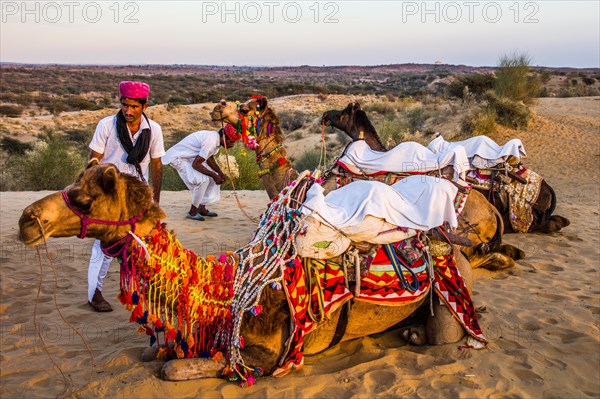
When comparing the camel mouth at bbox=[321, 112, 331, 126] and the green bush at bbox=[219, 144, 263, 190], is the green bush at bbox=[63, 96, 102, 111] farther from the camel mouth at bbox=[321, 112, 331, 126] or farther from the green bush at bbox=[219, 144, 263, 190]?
the camel mouth at bbox=[321, 112, 331, 126]

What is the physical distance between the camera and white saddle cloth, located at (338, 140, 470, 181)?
23.6 feet

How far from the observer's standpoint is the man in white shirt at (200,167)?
983cm

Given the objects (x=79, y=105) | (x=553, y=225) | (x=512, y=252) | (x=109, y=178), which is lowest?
(x=512, y=252)

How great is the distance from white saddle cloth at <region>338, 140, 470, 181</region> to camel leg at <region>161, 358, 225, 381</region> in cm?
378

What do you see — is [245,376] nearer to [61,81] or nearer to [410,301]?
[410,301]

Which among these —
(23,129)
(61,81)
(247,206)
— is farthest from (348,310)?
(61,81)

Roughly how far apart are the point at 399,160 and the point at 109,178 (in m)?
4.49

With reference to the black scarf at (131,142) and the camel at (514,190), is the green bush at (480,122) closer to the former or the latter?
the camel at (514,190)

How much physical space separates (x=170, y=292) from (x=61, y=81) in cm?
6890

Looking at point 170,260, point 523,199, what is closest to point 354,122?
point 523,199

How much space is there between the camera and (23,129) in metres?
29.3

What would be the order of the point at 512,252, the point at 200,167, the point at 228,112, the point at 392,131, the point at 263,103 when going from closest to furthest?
the point at 228,112, the point at 263,103, the point at 512,252, the point at 200,167, the point at 392,131

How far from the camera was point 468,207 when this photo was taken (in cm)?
680

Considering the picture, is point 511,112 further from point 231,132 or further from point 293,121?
point 231,132
